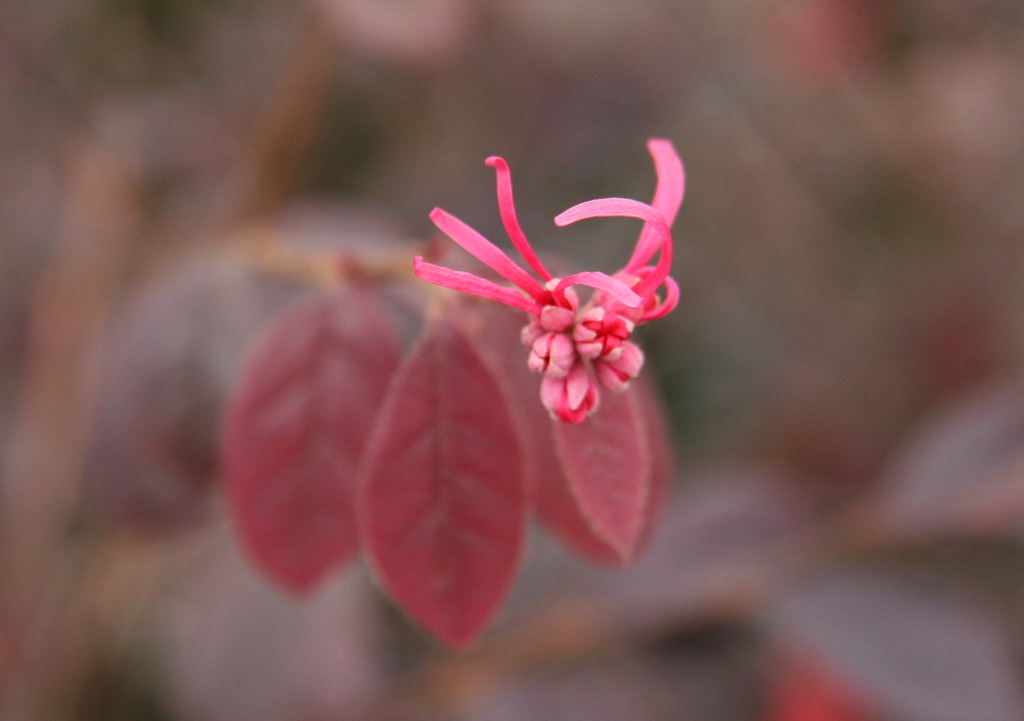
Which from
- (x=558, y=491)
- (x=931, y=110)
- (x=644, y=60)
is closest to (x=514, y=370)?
(x=558, y=491)

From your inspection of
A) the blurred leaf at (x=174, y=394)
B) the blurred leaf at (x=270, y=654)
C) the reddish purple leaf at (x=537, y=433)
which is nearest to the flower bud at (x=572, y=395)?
the reddish purple leaf at (x=537, y=433)

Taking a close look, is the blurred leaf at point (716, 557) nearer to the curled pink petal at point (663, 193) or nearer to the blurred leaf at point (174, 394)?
the blurred leaf at point (174, 394)

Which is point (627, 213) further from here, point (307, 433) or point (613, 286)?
point (307, 433)

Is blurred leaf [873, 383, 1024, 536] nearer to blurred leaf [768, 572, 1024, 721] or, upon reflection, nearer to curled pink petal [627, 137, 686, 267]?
blurred leaf [768, 572, 1024, 721]

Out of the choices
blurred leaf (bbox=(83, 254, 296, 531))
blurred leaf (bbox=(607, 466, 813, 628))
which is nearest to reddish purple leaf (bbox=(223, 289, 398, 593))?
blurred leaf (bbox=(83, 254, 296, 531))

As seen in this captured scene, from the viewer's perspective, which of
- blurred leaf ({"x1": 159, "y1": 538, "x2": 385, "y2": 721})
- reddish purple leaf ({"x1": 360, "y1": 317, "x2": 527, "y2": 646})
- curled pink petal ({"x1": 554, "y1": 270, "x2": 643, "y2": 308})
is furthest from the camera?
blurred leaf ({"x1": 159, "y1": 538, "x2": 385, "y2": 721})

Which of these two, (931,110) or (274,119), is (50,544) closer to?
(274,119)

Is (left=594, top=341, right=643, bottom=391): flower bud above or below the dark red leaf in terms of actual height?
below
